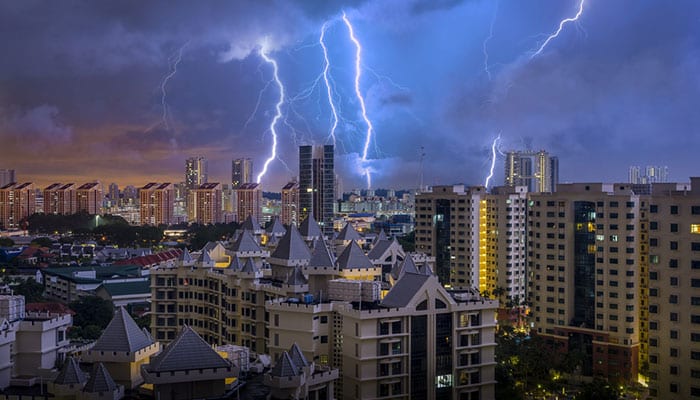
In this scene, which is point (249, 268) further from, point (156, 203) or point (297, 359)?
point (156, 203)

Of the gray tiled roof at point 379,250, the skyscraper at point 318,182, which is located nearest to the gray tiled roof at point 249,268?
the gray tiled roof at point 379,250

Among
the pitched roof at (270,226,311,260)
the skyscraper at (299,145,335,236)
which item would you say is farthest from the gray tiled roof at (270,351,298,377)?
the skyscraper at (299,145,335,236)

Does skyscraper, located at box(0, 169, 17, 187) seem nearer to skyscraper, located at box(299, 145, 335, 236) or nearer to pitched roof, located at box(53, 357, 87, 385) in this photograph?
skyscraper, located at box(299, 145, 335, 236)

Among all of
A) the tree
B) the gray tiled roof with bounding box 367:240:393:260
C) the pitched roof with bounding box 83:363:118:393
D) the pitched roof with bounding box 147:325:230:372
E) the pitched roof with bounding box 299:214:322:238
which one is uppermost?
the pitched roof with bounding box 299:214:322:238

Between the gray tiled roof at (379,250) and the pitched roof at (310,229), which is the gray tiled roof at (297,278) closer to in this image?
the pitched roof at (310,229)

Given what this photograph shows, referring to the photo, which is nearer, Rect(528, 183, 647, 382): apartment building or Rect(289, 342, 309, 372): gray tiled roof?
Rect(289, 342, 309, 372): gray tiled roof

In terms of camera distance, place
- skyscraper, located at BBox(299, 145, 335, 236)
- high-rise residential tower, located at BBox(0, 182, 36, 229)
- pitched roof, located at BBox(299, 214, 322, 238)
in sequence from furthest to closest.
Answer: high-rise residential tower, located at BBox(0, 182, 36, 229), skyscraper, located at BBox(299, 145, 335, 236), pitched roof, located at BBox(299, 214, 322, 238)

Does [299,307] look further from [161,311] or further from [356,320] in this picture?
[161,311]
